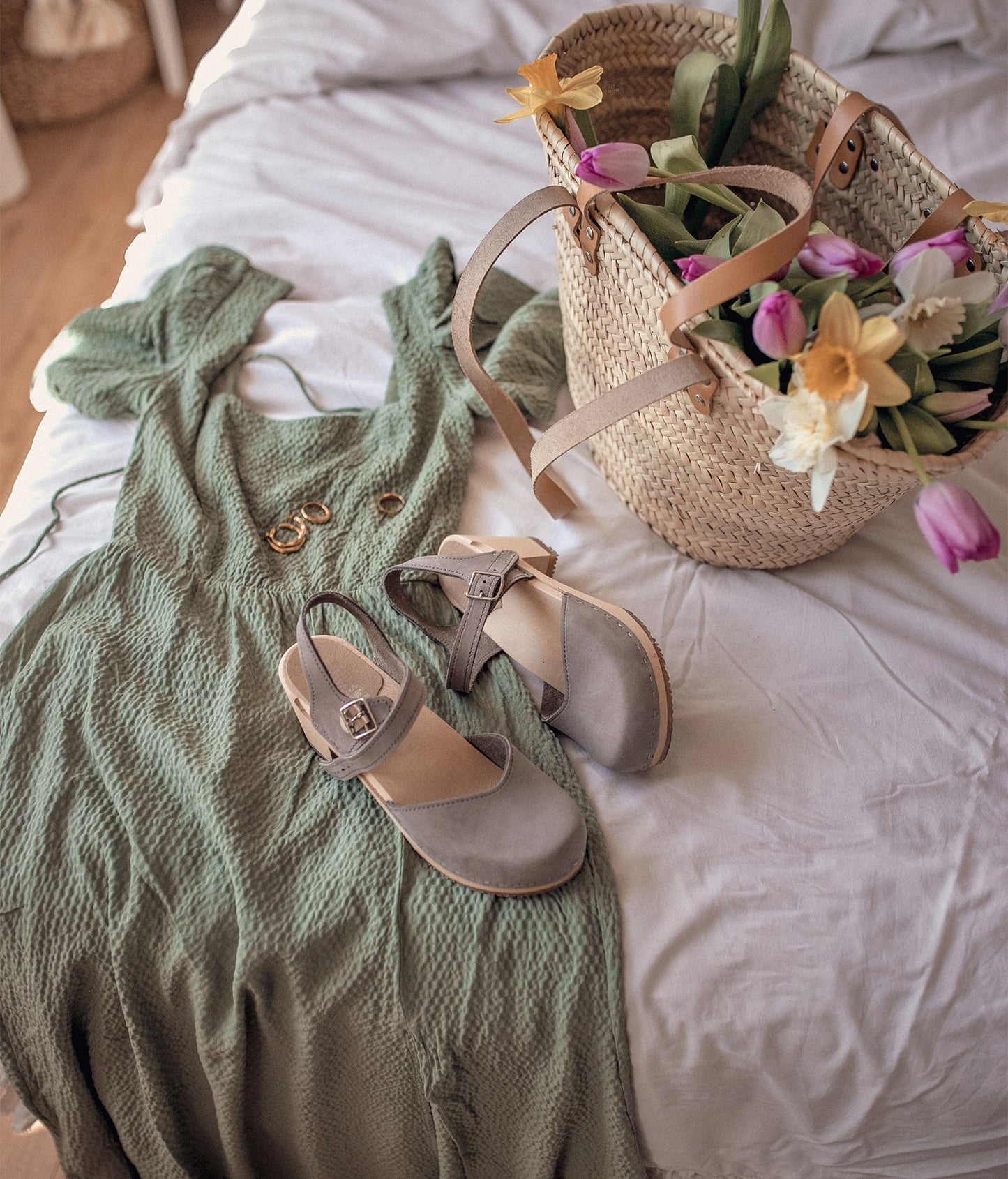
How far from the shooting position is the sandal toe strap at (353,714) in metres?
0.77

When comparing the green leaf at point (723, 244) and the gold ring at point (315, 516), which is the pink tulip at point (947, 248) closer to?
the green leaf at point (723, 244)

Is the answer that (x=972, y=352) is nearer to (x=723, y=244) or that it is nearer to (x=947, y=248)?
(x=947, y=248)

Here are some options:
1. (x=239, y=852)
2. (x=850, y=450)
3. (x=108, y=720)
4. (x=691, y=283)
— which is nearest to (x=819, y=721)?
(x=850, y=450)

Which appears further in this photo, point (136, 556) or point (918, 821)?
point (136, 556)

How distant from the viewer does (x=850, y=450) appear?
2.21ft

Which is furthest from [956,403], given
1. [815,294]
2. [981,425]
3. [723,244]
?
[723,244]

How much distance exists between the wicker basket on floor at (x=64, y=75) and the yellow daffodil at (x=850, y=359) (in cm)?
210

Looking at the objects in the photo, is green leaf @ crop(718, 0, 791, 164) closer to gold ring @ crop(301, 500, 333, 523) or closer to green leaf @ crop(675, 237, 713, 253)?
green leaf @ crop(675, 237, 713, 253)

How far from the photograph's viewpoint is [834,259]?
71 centimetres

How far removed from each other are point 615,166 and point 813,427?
0.93ft

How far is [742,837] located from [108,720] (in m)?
0.51

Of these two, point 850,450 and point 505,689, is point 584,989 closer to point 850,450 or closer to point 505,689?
point 505,689

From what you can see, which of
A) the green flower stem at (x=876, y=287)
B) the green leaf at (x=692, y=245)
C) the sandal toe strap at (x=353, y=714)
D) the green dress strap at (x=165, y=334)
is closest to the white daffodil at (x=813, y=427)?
the green flower stem at (x=876, y=287)

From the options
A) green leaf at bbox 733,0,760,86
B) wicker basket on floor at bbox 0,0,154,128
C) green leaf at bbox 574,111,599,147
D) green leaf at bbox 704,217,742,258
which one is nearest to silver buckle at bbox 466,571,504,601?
green leaf at bbox 704,217,742,258
